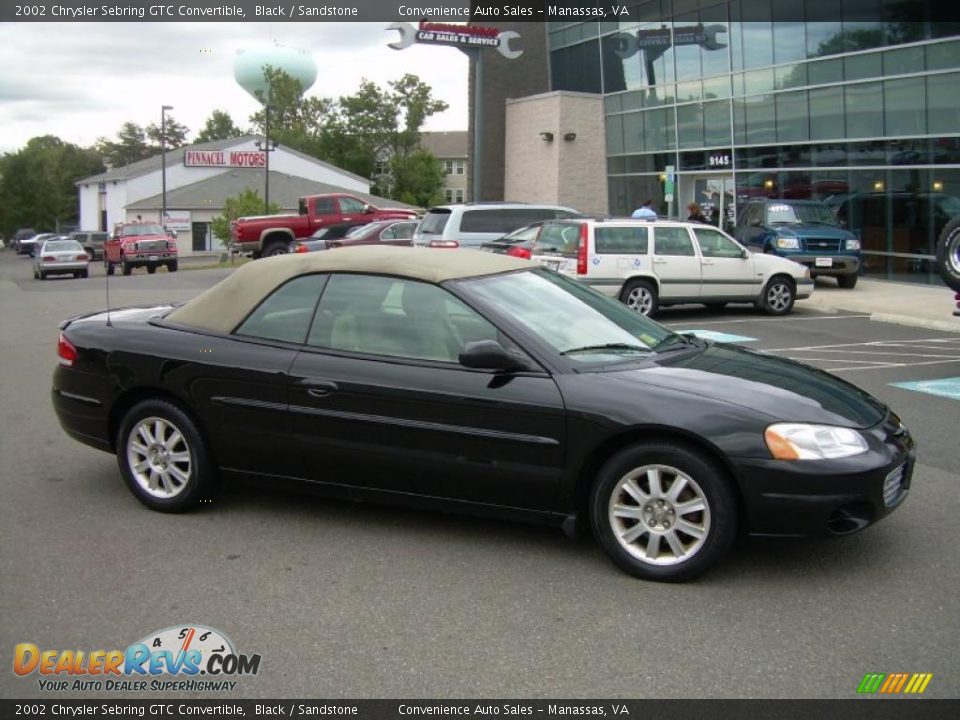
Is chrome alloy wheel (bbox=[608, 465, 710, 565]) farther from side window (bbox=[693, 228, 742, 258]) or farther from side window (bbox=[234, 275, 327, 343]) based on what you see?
side window (bbox=[693, 228, 742, 258])

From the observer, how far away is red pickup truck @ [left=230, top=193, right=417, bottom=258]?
Answer: 94.3 ft

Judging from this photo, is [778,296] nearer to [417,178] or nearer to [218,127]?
[417,178]

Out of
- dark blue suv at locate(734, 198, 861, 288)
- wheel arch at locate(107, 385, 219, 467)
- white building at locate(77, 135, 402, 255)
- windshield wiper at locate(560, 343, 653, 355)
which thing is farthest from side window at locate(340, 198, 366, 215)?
white building at locate(77, 135, 402, 255)

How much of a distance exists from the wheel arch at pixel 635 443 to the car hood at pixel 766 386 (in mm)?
225

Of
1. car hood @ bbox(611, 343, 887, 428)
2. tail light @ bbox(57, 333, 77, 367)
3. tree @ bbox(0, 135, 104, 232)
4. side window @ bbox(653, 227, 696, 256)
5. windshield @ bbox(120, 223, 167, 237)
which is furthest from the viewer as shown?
tree @ bbox(0, 135, 104, 232)

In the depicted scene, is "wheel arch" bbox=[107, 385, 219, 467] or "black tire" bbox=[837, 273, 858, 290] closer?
"wheel arch" bbox=[107, 385, 219, 467]

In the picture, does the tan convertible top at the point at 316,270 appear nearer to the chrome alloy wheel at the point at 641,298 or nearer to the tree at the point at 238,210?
the chrome alloy wheel at the point at 641,298

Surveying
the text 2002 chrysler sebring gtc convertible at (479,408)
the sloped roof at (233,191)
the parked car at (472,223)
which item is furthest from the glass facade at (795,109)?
the sloped roof at (233,191)

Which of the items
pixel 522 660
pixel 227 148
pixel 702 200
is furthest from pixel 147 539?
pixel 227 148

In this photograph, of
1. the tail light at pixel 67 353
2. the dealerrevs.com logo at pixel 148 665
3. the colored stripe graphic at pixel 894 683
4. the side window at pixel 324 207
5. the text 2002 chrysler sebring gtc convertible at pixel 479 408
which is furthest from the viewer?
the side window at pixel 324 207

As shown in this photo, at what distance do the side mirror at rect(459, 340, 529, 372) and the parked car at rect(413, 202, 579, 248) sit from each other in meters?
14.2

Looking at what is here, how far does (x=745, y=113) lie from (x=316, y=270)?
74.3 feet

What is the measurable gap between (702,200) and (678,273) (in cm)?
1339

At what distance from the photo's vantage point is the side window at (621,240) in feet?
48.4
